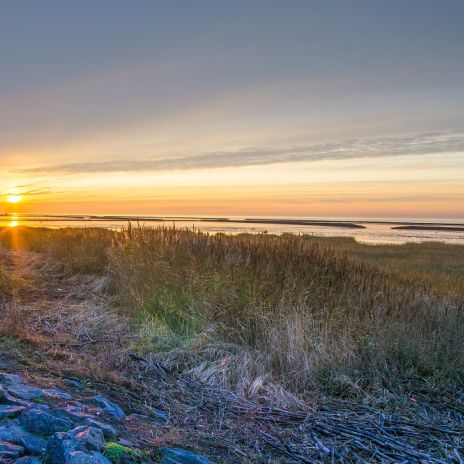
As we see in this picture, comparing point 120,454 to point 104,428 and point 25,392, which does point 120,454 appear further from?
point 25,392

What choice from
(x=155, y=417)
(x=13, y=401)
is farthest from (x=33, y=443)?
(x=155, y=417)

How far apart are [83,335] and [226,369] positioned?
89.2 inches

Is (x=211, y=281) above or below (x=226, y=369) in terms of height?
above

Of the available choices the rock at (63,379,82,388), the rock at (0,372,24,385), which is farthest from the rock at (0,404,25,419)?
the rock at (63,379,82,388)

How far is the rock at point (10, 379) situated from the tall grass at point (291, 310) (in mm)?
2362

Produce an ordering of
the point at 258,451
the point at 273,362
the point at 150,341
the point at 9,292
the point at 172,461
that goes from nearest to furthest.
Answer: the point at 172,461
the point at 258,451
the point at 273,362
the point at 150,341
the point at 9,292

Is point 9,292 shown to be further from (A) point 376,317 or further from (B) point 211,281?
(A) point 376,317

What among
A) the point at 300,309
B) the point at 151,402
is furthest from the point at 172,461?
the point at 300,309

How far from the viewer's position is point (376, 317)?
6645 millimetres

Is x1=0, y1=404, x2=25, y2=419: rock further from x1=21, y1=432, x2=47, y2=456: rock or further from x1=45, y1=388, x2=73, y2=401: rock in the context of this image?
x1=45, y1=388, x2=73, y2=401: rock

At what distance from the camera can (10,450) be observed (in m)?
2.43

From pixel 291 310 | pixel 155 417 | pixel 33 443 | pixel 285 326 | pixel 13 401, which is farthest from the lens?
pixel 291 310

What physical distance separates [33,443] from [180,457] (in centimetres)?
91

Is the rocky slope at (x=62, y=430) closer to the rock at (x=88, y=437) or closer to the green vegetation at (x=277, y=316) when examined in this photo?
the rock at (x=88, y=437)
